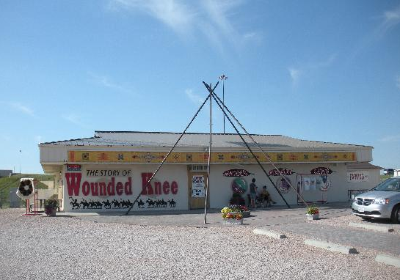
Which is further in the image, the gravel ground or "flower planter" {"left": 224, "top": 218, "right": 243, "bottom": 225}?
"flower planter" {"left": 224, "top": 218, "right": 243, "bottom": 225}

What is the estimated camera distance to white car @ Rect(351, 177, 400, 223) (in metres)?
14.8

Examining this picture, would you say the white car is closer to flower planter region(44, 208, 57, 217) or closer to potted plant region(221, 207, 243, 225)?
potted plant region(221, 207, 243, 225)

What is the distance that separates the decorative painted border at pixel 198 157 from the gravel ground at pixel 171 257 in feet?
24.4

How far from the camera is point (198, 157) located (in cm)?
2317

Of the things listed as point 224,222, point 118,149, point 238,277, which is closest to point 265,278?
point 238,277

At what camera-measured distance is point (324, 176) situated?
2644cm

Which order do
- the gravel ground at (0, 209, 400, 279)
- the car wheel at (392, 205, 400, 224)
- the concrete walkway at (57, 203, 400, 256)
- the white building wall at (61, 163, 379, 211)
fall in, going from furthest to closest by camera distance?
the white building wall at (61, 163, 379, 211)
the car wheel at (392, 205, 400, 224)
the concrete walkway at (57, 203, 400, 256)
the gravel ground at (0, 209, 400, 279)

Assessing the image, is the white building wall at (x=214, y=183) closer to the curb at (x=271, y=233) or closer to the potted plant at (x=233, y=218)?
the potted plant at (x=233, y=218)

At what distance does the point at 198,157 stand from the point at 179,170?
131cm

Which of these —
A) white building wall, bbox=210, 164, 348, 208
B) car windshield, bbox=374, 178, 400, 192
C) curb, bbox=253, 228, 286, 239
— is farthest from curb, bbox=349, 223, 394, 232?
white building wall, bbox=210, 164, 348, 208

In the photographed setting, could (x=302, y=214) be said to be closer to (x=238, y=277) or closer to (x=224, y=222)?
(x=224, y=222)

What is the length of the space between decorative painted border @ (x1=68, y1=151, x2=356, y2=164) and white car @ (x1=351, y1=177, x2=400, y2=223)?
28.6 feet

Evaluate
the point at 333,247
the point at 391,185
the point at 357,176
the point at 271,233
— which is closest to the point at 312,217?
the point at 391,185

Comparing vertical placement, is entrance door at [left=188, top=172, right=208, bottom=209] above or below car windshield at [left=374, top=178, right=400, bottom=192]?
below
